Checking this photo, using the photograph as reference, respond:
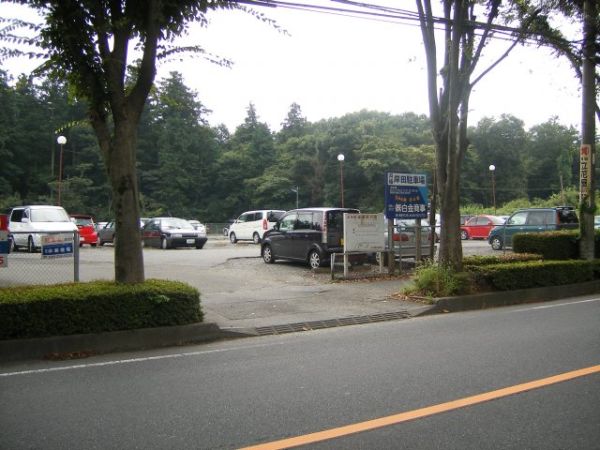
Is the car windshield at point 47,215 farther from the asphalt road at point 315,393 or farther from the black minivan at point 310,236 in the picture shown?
the asphalt road at point 315,393

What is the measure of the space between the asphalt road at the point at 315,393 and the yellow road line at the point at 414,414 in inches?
2.1

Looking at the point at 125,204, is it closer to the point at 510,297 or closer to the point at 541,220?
the point at 510,297

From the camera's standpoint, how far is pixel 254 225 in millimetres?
28234

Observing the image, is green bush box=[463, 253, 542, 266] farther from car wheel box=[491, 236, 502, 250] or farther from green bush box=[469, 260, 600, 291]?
car wheel box=[491, 236, 502, 250]

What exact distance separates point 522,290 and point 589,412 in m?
7.46

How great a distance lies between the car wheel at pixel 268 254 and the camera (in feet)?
54.8

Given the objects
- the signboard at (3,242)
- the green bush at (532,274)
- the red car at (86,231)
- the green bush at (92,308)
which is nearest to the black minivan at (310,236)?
the green bush at (532,274)

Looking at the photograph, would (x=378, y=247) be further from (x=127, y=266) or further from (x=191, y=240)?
(x=191, y=240)

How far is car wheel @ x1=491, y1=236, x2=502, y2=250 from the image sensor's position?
21942 mm

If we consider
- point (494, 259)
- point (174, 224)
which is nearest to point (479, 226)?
point (174, 224)

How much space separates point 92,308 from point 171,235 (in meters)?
16.8

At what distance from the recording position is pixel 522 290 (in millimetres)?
11359

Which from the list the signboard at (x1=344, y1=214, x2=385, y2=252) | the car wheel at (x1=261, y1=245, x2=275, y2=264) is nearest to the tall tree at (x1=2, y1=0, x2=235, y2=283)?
the signboard at (x1=344, y1=214, x2=385, y2=252)

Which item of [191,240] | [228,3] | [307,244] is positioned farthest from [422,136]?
[228,3]
